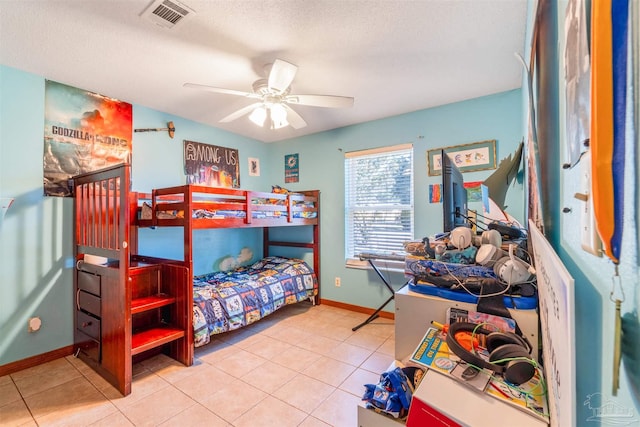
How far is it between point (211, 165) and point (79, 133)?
126 centimetres

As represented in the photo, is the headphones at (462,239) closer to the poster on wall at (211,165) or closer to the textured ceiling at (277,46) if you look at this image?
the textured ceiling at (277,46)

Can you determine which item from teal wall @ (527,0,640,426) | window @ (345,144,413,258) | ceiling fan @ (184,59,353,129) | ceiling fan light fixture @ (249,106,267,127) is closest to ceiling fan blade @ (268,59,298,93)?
ceiling fan @ (184,59,353,129)

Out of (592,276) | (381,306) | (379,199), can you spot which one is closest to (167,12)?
(592,276)

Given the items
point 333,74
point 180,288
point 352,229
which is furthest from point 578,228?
point 352,229

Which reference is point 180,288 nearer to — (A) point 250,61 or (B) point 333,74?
(A) point 250,61

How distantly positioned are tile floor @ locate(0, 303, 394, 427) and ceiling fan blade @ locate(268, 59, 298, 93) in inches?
81.4

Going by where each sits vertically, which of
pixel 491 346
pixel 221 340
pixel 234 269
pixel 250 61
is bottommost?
pixel 221 340

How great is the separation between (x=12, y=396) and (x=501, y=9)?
3791 mm

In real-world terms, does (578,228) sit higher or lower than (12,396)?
higher

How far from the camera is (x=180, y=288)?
87.6 inches

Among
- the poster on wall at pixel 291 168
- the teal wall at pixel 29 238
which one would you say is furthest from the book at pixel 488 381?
the poster on wall at pixel 291 168

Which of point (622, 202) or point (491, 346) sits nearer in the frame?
point (622, 202)

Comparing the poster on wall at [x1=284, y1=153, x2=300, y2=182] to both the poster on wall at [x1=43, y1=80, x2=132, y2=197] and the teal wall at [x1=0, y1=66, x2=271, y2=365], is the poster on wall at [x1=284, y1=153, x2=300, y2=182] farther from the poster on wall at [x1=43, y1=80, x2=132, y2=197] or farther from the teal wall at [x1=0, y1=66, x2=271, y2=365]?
the teal wall at [x1=0, y1=66, x2=271, y2=365]

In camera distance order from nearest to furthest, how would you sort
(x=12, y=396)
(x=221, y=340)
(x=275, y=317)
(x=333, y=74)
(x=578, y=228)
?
(x=578, y=228)
(x=12, y=396)
(x=333, y=74)
(x=221, y=340)
(x=275, y=317)
